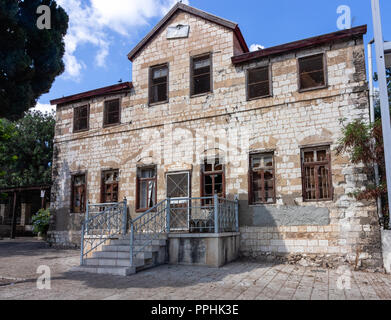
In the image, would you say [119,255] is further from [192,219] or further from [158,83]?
[158,83]

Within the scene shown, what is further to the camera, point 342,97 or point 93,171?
point 93,171

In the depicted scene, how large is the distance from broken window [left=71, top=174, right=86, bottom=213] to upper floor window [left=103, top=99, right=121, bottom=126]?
2.39 metres

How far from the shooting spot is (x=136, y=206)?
462 inches

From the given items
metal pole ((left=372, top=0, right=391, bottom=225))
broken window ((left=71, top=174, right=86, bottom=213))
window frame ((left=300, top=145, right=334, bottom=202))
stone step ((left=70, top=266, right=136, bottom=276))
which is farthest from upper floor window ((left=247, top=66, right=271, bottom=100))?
broken window ((left=71, top=174, right=86, bottom=213))

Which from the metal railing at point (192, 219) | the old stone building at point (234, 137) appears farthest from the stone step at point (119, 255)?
the old stone building at point (234, 137)

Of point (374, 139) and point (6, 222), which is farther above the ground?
point (374, 139)

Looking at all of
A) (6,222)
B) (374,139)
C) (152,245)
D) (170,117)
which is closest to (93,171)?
(170,117)

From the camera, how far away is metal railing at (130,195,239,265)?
8.71 metres

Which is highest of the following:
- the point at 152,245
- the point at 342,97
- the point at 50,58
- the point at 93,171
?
the point at 50,58

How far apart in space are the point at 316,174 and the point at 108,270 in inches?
238

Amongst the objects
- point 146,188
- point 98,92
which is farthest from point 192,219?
point 98,92
